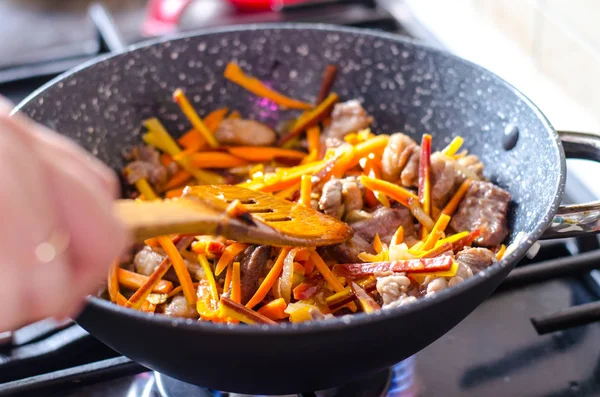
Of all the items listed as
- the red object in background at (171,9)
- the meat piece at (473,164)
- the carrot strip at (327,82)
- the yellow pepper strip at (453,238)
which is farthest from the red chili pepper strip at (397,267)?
the red object in background at (171,9)

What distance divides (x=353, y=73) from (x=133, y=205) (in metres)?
0.87

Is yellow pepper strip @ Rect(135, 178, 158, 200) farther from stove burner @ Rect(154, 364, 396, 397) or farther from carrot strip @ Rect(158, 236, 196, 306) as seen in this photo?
stove burner @ Rect(154, 364, 396, 397)

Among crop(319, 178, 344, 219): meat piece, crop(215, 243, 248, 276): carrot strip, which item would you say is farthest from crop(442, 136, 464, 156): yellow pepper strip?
crop(215, 243, 248, 276): carrot strip

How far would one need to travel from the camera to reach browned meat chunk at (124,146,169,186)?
1.34 metres

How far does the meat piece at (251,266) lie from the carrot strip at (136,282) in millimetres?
141

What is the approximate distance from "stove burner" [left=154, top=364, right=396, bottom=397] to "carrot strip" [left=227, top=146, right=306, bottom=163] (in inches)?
21.4

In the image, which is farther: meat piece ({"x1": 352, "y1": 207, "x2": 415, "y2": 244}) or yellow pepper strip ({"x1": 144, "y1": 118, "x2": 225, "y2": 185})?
yellow pepper strip ({"x1": 144, "y1": 118, "x2": 225, "y2": 185})

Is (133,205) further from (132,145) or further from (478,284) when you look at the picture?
(132,145)

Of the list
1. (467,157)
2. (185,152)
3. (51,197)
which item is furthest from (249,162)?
(51,197)

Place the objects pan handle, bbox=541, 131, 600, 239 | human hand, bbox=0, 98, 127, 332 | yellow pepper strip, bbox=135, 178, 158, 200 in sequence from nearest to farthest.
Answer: human hand, bbox=0, 98, 127, 332
pan handle, bbox=541, 131, 600, 239
yellow pepper strip, bbox=135, 178, 158, 200

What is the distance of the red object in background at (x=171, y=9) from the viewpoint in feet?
6.07

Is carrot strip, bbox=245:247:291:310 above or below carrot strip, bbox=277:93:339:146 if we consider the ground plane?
below

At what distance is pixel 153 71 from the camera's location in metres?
1.40

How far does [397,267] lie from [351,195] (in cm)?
23
